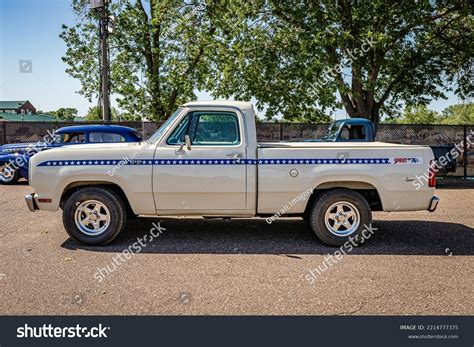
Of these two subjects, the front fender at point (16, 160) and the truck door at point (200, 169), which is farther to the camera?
the front fender at point (16, 160)

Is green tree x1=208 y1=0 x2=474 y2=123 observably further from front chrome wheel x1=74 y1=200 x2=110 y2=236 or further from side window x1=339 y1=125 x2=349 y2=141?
front chrome wheel x1=74 y1=200 x2=110 y2=236

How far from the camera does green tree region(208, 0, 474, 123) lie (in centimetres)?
1373

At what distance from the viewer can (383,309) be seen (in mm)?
4023

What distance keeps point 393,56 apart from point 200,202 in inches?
464

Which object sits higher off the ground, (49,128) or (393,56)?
(393,56)

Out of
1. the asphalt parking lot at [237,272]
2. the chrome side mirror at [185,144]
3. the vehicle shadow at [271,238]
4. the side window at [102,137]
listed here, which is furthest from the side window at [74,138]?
the chrome side mirror at [185,144]

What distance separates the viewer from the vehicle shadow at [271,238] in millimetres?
5895

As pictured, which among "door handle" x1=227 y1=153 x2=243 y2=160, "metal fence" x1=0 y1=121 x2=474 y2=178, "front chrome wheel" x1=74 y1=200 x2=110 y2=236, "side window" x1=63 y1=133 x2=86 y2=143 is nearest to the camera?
"door handle" x1=227 y1=153 x2=243 y2=160

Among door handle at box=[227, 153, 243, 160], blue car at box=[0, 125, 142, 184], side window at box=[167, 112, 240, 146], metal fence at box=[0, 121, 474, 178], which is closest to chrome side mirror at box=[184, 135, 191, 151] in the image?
side window at box=[167, 112, 240, 146]

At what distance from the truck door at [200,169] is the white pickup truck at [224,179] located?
0.05 ft

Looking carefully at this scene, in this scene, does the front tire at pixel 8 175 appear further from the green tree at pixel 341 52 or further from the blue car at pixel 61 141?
the green tree at pixel 341 52

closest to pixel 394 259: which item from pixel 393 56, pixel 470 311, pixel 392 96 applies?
pixel 470 311

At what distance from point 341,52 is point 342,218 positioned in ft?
32.7

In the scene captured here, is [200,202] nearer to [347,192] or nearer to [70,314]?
[347,192]
